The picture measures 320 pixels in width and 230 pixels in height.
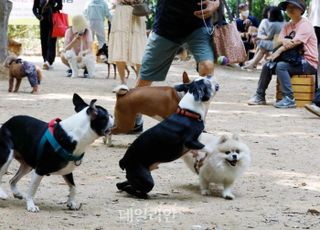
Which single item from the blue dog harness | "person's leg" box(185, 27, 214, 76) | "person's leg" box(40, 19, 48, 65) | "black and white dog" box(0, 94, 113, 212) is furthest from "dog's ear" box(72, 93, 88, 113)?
"person's leg" box(40, 19, 48, 65)

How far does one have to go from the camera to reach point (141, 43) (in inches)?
484

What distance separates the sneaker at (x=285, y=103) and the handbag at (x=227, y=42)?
371cm

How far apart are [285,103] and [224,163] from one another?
594cm

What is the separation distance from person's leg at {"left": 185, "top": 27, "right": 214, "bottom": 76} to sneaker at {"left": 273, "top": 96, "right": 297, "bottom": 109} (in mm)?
4267

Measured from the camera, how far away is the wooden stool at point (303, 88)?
1130 centimetres

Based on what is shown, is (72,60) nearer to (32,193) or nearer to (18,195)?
(18,195)

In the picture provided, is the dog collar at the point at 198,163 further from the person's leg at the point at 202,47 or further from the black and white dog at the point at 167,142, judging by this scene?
the person's leg at the point at 202,47

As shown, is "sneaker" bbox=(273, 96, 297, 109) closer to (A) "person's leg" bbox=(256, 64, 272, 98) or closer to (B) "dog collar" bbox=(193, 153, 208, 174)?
(A) "person's leg" bbox=(256, 64, 272, 98)

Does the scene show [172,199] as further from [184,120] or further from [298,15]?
[298,15]

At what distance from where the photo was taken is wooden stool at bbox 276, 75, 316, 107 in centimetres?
1130

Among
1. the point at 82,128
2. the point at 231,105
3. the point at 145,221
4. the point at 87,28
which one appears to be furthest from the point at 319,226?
the point at 87,28

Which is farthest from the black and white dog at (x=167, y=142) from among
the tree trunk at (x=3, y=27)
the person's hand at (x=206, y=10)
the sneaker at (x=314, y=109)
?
the tree trunk at (x=3, y=27)

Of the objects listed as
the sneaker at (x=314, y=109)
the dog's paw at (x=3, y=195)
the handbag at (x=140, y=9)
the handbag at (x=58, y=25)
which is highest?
the handbag at (x=140, y=9)

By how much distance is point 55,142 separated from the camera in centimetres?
461
